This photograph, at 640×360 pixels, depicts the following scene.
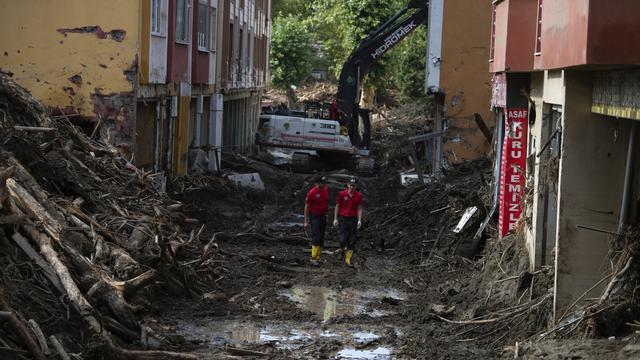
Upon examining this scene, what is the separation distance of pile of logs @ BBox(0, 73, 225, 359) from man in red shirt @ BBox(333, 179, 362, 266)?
2786 millimetres

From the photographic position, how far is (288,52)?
209 ft

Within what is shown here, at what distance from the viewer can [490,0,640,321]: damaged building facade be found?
9547 mm

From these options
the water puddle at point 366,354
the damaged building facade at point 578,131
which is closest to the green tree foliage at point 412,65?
the damaged building facade at point 578,131

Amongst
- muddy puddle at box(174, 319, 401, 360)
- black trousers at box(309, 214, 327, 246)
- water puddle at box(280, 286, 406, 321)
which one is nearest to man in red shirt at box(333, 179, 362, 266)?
black trousers at box(309, 214, 327, 246)

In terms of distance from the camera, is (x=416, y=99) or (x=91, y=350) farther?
(x=416, y=99)

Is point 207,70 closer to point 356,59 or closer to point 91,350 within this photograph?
point 356,59

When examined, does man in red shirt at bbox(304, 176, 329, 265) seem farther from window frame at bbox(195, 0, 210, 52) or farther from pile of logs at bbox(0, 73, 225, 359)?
window frame at bbox(195, 0, 210, 52)

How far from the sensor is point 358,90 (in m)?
35.8

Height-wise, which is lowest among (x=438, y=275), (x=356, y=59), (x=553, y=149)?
(x=438, y=275)

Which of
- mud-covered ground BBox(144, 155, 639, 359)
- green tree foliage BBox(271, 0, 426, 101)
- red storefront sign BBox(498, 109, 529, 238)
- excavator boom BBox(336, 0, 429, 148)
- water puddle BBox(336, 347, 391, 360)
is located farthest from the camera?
green tree foliage BBox(271, 0, 426, 101)

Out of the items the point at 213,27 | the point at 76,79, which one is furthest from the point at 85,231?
the point at 213,27

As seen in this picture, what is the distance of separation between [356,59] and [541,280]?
2172cm

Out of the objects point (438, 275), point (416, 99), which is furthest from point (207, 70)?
point (416, 99)

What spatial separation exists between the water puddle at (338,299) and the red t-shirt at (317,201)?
2584mm
